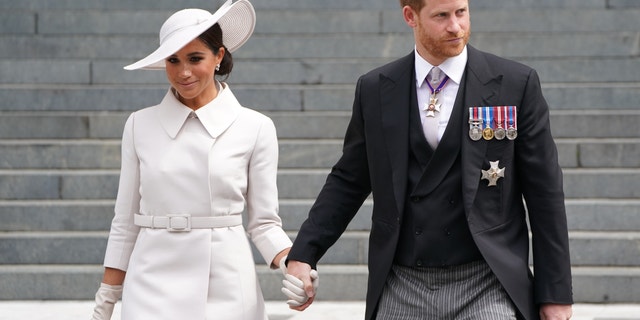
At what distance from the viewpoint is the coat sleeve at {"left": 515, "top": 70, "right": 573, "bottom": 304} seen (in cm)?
372

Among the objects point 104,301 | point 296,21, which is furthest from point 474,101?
point 296,21

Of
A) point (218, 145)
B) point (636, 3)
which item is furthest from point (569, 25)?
point (218, 145)

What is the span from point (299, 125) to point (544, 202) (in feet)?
17.1

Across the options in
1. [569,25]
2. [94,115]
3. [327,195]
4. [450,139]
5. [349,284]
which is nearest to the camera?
[450,139]

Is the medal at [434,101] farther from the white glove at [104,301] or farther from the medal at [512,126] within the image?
the white glove at [104,301]

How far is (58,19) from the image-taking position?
34.0 feet

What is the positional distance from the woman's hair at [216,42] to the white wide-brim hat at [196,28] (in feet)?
0.10

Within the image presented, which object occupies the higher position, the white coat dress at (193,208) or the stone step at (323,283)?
the white coat dress at (193,208)

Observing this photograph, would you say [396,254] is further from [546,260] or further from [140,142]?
[140,142]

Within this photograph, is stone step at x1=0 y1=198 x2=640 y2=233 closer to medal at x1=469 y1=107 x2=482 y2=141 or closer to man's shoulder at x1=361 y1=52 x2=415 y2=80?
man's shoulder at x1=361 y1=52 x2=415 y2=80

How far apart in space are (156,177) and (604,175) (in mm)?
4604

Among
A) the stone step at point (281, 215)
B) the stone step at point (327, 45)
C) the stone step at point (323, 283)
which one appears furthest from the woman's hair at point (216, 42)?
the stone step at point (327, 45)

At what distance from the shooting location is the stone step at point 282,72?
9.52 meters

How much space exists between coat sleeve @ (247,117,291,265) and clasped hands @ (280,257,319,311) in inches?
7.9
